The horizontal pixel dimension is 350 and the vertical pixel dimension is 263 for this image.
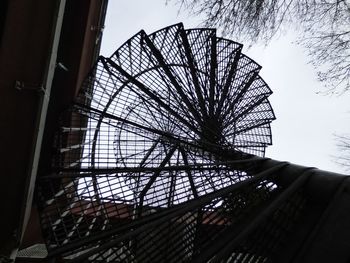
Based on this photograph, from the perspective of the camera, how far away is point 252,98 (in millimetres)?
7449

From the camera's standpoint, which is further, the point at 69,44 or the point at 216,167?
the point at 69,44

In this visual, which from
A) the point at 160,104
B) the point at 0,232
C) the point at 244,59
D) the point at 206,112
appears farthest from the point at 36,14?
the point at 244,59

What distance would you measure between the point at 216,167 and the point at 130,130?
7.01 feet

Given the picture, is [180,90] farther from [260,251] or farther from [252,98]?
[260,251]

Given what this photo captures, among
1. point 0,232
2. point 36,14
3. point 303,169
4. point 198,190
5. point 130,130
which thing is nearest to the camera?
point 303,169

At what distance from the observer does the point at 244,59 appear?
730 centimetres

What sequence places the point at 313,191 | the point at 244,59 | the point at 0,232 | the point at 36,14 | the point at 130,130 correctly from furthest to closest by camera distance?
1. the point at 244,59
2. the point at 130,130
3. the point at 0,232
4. the point at 36,14
5. the point at 313,191

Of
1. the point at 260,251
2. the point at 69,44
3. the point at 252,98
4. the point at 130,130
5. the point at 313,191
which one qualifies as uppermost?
the point at 69,44

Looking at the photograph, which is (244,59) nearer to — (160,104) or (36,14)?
(160,104)

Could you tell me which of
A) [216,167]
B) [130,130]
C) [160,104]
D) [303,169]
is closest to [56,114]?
[130,130]

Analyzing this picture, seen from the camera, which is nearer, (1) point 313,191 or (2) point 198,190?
(1) point 313,191

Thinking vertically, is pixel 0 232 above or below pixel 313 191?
below

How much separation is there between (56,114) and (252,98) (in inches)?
139

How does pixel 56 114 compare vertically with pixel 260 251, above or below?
above
